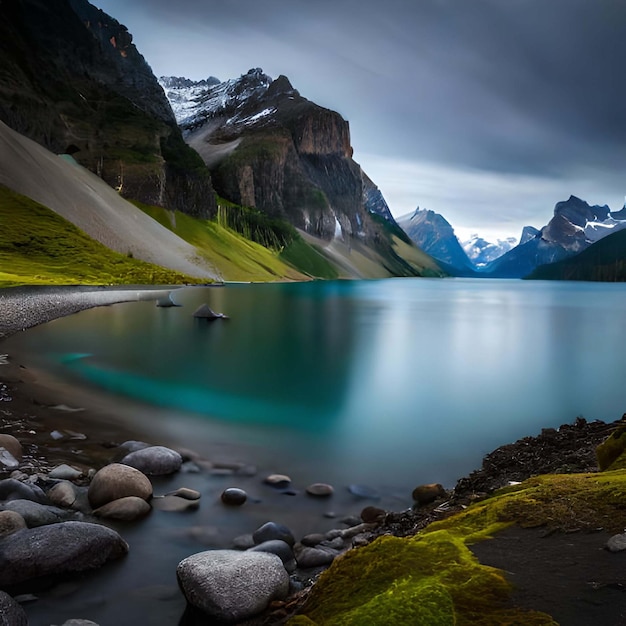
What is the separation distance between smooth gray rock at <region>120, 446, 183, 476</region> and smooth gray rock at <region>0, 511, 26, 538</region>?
440 cm

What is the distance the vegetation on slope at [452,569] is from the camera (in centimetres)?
470

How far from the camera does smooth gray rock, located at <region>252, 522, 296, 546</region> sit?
33.0 feet

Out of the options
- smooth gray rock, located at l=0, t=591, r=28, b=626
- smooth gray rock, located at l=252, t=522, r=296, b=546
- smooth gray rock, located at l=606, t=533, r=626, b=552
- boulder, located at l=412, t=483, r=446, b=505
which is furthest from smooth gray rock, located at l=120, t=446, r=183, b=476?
smooth gray rock, located at l=606, t=533, r=626, b=552

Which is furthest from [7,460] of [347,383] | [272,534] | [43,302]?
[43,302]

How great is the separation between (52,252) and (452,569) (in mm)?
108382

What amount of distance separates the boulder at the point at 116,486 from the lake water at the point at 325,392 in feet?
3.05

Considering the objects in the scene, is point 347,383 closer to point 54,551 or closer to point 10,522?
point 10,522

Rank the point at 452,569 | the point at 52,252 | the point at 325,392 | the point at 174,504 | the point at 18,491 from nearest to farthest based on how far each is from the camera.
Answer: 1. the point at 452,569
2. the point at 18,491
3. the point at 174,504
4. the point at 325,392
5. the point at 52,252

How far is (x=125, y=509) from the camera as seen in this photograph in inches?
424

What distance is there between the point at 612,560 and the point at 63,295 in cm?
6737

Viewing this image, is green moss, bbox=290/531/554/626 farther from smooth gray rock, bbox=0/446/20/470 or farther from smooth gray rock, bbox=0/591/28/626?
smooth gray rock, bbox=0/446/20/470

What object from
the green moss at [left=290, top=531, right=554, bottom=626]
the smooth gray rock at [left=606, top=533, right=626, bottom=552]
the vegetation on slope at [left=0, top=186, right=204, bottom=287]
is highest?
the vegetation on slope at [left=0, top=186, right=204, bottom=287]

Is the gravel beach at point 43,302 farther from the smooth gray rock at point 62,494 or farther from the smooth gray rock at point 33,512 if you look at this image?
the smooth gray rock at point 33,512

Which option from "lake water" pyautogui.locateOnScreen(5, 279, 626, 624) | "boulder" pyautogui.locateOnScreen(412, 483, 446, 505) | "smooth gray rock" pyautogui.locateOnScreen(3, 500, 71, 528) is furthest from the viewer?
"lake water" pyautogui.locateOnScreen(5, 279, 626, 624)
